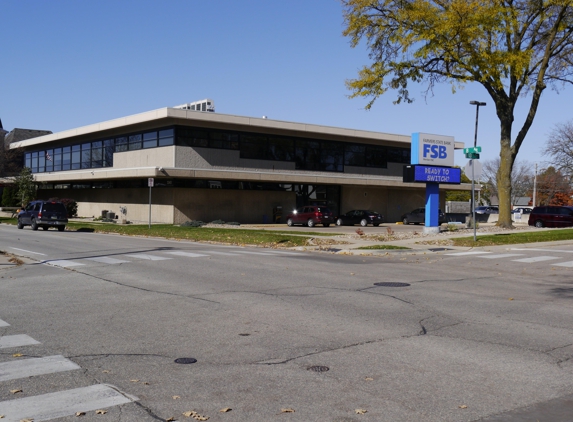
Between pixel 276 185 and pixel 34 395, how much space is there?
4419 cm

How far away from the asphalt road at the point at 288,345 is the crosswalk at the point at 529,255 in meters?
3.77

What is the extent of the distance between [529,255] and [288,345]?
52.0 ft

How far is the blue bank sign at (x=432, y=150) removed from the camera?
1225 inches

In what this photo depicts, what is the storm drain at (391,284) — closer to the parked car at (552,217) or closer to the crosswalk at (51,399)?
the crosswalk at (51,399)

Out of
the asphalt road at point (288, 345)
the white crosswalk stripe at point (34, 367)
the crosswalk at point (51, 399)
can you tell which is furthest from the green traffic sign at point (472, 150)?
the crosswalk at point (51, 399)

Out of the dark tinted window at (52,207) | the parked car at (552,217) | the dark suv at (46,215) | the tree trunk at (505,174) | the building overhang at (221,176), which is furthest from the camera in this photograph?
the parked car at (552,217)

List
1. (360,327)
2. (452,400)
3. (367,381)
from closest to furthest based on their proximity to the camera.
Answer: (452,400) → (367,381) → (360,327)

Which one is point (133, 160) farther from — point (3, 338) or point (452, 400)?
point (452, 400)

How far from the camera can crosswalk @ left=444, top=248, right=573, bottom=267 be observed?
1942 centimetres

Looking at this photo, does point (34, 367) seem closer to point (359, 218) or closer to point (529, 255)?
point (529, 255)

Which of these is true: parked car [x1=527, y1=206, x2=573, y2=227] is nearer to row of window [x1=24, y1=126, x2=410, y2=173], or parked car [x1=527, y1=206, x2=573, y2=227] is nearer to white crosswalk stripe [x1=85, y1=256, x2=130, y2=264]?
row of window [x1=24, y1=126, x2=410, y2=173]

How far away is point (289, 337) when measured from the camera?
8.43 metres

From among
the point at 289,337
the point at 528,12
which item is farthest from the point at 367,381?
the point at 528,12

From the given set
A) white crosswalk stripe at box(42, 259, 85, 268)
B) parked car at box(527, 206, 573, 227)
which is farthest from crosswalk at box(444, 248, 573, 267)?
parked car at box(527, 206, 573, 227)
